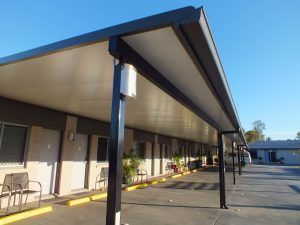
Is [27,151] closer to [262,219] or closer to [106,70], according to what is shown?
[106,70]

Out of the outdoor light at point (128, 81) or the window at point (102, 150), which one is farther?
the window at point (102, 150)

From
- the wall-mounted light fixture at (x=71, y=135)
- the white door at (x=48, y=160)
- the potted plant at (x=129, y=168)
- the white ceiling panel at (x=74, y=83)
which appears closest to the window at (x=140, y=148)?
the potted plant at (x=129, y=168)

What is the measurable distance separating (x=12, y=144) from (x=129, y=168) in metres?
6.21

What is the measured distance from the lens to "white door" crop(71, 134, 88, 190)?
34.1 feet

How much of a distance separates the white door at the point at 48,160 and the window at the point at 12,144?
88 centimetres

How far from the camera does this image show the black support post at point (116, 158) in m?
3.01

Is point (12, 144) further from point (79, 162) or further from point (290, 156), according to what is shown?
point (290, 156)

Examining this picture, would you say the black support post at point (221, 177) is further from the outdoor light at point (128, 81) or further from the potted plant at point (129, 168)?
the outdoor light at point (128, 81)

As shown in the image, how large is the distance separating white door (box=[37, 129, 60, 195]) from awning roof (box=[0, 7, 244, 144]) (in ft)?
6.63

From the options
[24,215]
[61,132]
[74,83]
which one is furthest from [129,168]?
[74,83]

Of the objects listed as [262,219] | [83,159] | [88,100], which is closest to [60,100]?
[88,100]

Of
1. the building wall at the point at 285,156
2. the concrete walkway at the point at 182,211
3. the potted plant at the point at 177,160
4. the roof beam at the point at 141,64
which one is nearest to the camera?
the roof beam at the point at 141,64

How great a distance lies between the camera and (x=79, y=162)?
1066 cm

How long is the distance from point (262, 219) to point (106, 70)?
5915 mm
